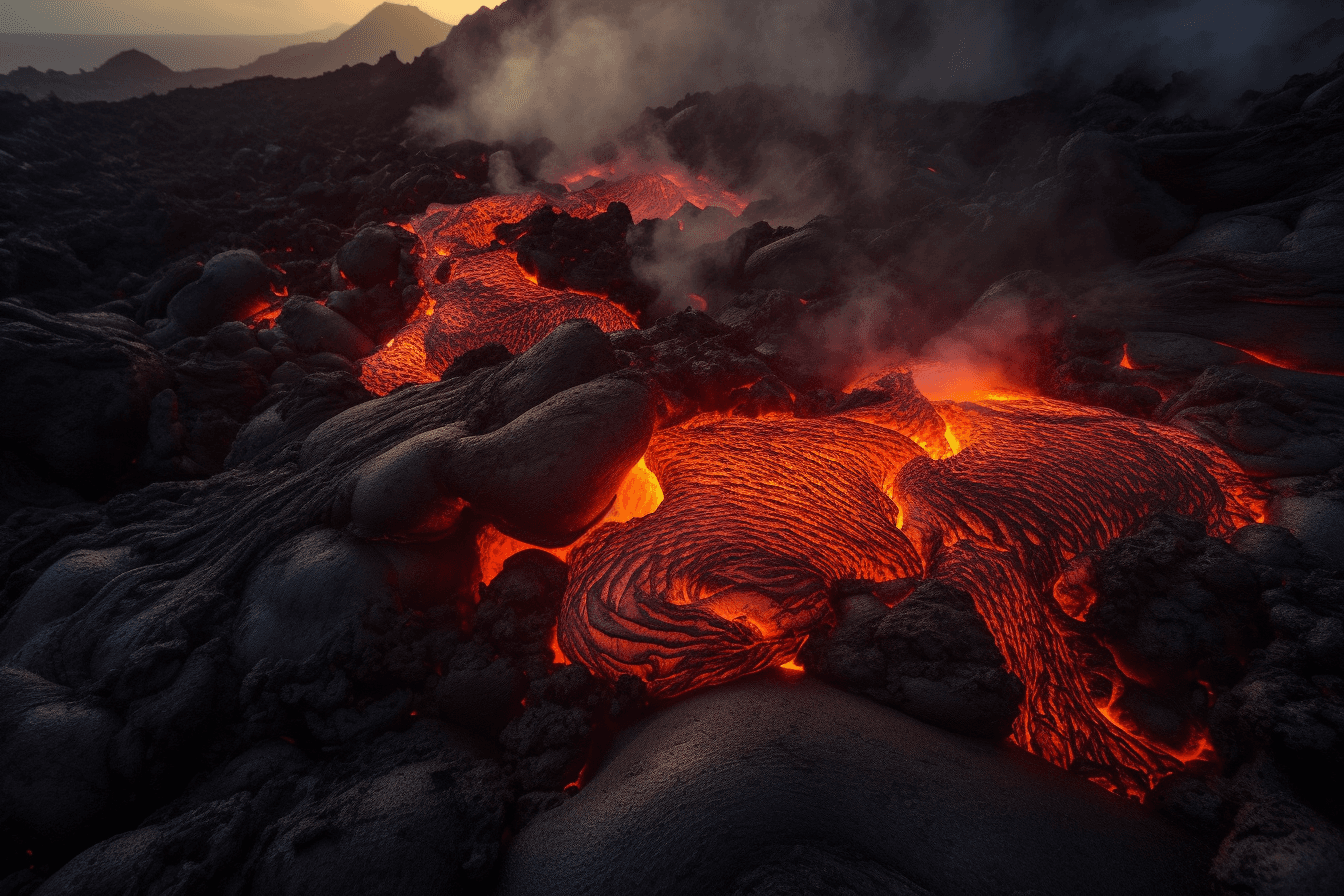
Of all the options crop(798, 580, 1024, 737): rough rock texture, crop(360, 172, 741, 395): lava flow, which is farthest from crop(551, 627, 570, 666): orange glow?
crop(360, 172, 741, 395): lava flow

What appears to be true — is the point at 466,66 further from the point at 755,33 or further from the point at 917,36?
the point at 917,36

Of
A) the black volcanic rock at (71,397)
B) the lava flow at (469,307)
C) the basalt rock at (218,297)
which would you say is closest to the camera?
the black volcanic rock at (71,397)

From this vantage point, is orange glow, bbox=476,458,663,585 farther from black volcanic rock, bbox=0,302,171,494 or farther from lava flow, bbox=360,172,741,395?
black volcanic rock, bbox=0,302,171,494

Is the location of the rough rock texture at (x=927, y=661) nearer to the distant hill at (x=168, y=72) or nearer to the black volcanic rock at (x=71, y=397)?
the black volcanic rock at (x=71, y=397)

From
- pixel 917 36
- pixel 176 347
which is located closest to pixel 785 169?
pixel 917 36

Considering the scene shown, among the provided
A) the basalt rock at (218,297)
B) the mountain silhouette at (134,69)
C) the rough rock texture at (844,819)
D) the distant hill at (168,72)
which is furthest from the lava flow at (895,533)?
the mountain silhouette at (134,69)

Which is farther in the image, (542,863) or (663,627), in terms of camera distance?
(663,627)
